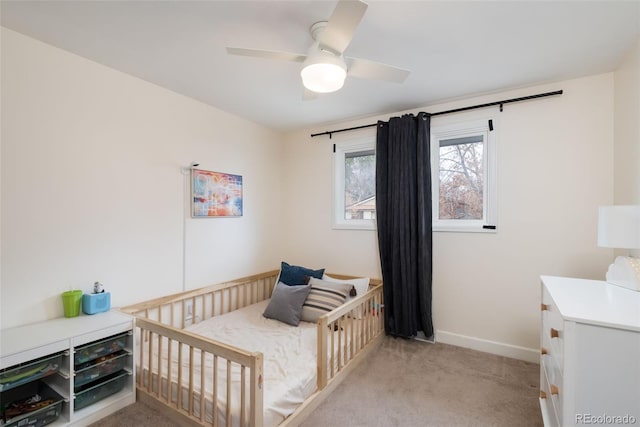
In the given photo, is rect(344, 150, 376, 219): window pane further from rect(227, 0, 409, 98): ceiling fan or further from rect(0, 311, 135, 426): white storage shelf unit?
rect(0, 311, 135, 426): white storage shelf unit

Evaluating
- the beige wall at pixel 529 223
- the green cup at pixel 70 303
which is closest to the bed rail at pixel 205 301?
the green cup at pixel 70 303

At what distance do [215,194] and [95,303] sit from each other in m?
1.33

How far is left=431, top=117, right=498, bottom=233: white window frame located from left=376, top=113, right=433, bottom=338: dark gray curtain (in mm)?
164

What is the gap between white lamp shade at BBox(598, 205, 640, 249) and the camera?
1.53 meters

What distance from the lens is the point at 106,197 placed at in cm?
213

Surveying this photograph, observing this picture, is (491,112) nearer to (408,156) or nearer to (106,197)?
(408,156)

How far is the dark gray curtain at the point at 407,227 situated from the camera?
2.77m

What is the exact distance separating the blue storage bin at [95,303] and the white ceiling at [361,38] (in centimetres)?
161

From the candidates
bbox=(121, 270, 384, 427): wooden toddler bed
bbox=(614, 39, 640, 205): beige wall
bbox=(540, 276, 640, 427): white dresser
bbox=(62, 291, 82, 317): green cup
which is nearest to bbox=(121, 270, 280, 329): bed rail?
bbox=(121, 270, 384, 427): wooden toddler bed

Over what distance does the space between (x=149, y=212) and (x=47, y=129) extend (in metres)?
0.82

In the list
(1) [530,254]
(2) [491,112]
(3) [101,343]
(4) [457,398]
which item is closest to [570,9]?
(2) [491,112]

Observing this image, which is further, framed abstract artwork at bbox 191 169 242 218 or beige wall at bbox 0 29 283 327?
framed abstract artwork at bbox 191 169 242 218

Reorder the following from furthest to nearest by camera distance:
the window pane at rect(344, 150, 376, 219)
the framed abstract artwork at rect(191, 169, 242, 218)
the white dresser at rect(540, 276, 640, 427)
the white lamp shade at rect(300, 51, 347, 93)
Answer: the window pane at rect(344, 150, 376, 219) → the framed abstract artwork at rect(191, 169, 242, 218) → the white lamp shade at rect(300, 51, 347, 93) → the white dresser at rect(540, 276, 640, 427)

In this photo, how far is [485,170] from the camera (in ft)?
8.87
